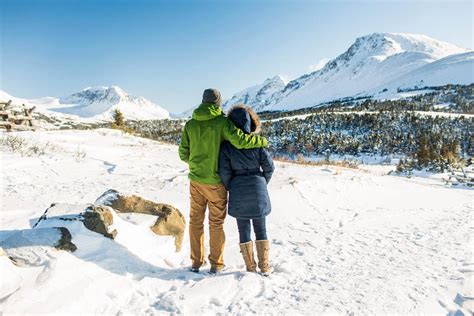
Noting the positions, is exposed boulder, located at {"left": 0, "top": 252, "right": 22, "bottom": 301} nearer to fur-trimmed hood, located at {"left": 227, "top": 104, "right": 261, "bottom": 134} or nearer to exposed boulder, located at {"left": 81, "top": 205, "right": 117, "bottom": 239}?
exposed boulder, located at {"left": 81, "top": 205, "right": 117, "bottom": 239}

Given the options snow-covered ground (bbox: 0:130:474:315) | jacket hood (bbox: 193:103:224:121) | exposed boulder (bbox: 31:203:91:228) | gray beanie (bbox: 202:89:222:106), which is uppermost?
gray beanie (bbox: 202:89:222:106)

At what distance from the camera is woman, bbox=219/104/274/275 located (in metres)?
4.11

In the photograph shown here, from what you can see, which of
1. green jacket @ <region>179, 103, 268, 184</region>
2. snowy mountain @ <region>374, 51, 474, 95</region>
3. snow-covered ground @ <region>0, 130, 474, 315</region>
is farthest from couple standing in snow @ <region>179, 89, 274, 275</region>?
snowy mountain @ <region>374, 51, 474, 95</region>

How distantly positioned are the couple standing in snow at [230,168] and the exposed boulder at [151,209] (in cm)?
96

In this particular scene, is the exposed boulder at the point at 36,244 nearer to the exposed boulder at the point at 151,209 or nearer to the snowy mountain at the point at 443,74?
the exposed boulder at the point at 151,209

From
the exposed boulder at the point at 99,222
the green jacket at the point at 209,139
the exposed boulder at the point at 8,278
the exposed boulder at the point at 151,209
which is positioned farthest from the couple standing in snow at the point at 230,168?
the exposed boulder at the point at 8,278

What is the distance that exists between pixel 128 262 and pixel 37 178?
5.88 metres

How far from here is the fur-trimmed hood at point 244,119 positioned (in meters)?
4.09

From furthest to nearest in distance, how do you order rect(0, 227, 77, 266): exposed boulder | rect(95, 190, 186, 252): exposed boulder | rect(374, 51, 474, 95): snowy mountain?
rect(374, 51, 474, 95): snowy mountain, rect(95, 190, 186, 252): exposed boulder, rect(0, 227, 77, 266): exposed boulder

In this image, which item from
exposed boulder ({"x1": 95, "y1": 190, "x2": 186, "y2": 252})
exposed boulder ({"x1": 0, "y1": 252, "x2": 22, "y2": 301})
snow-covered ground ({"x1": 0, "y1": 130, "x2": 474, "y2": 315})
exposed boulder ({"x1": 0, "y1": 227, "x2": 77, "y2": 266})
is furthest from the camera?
exposed boulder ({"x1": 95, "y1": 190, "x2": 186, "y2": 252})

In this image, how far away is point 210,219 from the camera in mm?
4375

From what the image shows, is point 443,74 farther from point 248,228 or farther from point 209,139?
point 209,139

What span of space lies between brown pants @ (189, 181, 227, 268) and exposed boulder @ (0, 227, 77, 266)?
1.37 m

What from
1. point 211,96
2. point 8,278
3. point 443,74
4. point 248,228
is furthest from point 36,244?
point 443,74
